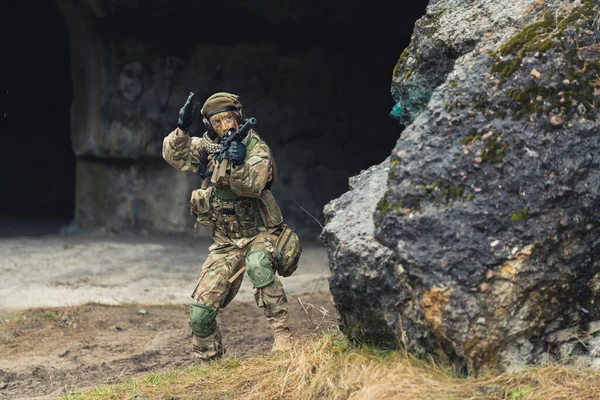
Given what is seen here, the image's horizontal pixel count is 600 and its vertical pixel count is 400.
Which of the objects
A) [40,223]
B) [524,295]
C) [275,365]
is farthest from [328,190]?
[524,295]

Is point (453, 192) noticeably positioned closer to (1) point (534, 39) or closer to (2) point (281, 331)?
(1) point (534, 39)

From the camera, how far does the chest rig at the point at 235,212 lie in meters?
4.89

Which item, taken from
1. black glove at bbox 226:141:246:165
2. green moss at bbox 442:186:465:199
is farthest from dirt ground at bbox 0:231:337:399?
green moss at bbox 442:186:465:199

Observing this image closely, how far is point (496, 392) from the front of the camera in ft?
10.9

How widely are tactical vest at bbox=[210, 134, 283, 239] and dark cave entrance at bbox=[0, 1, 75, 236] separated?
320 inches

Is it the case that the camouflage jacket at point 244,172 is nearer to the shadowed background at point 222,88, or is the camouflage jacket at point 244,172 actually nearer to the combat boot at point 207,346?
the combat boot at point 207,346

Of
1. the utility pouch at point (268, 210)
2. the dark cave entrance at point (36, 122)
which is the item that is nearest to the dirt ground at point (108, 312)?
the utility pouch at point (268, 210)

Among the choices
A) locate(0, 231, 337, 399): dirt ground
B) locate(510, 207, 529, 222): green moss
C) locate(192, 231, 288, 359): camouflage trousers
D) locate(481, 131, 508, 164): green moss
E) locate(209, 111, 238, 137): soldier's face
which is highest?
locate(209, 111, 238, 137): soldier's face

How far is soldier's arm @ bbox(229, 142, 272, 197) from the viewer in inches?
179

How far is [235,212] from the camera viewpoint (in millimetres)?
4891

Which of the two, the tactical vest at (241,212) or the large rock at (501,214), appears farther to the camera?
the tactical vest at (241,212)

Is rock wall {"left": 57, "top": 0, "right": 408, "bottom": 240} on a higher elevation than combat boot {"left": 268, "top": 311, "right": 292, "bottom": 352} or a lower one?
higher

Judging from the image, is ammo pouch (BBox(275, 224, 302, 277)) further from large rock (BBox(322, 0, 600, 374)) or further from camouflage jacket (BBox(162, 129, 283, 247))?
large rock (BBox(322, 0, 600, 374))

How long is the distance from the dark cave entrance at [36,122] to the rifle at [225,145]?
838 cm
